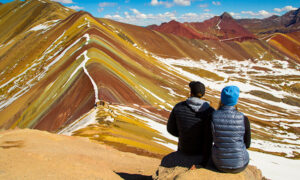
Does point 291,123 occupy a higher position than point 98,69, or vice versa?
point 98,69

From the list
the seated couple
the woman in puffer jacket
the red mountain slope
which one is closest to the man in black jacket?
the seated couple

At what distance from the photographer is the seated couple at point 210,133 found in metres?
4.84

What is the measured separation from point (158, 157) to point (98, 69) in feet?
61.1

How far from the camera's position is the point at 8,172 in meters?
5.66

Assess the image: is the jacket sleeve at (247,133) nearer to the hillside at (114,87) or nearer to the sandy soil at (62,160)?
the sandy soil at (62,160)

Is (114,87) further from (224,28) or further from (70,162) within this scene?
(224,28)

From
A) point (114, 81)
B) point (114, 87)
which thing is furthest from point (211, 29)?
point (114, 87)

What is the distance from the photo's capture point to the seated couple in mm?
4840

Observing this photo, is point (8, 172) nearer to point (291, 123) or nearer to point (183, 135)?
point (183, 135)

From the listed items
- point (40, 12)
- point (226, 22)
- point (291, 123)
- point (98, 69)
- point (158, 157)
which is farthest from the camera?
point (226, 22)

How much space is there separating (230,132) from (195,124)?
836 mm

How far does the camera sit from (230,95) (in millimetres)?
4812

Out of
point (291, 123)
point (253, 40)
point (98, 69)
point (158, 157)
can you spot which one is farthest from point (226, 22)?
point (158, 157)

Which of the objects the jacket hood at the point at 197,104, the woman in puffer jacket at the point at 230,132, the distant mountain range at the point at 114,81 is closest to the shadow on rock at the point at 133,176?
the woman in puffer jacket at the point at 230,132
